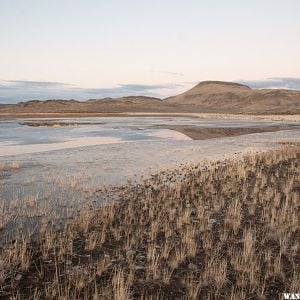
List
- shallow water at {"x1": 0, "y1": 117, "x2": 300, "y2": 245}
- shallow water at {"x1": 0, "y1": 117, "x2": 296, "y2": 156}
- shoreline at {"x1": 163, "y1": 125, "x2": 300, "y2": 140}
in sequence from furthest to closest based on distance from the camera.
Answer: shoreline at {"x1": 163, "y1": 125, "x2": 300, "y2": 140} → shallow water at {"x1": 0, "y1": 117, "x2": 296, "y2": 156} → shallow water at {"x1": 0, "y1": 117, "x2": 300, "y2": 245}

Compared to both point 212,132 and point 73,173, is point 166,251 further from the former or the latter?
point 212,132

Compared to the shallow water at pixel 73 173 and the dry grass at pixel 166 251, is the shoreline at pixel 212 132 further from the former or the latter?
the dry grass at pixel 166 251

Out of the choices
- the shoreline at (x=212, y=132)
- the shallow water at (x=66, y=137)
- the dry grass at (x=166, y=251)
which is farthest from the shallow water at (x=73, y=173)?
the shoreline at (x=212, y=132)

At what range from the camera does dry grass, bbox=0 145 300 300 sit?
19.8 feet

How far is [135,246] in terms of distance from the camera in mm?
7789

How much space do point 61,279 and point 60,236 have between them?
1.87 meters

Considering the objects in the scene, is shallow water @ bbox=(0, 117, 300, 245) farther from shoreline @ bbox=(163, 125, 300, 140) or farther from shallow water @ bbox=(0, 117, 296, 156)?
shoreline @ bbox=(163, 125, 300, 140)

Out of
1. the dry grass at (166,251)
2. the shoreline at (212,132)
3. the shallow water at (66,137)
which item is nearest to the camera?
the dry grass at (166,251)

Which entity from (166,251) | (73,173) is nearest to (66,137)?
(73,173)

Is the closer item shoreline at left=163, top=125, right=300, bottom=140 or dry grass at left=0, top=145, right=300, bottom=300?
dry grass at left=0, top=145, right=300, bottom=300

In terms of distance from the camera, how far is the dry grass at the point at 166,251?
237 inches

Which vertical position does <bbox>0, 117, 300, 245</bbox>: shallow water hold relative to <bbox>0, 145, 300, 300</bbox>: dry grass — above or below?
below

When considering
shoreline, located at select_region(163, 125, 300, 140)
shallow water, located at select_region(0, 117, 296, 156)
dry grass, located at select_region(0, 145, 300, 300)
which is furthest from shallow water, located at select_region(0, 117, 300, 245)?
shoreline, located at select_region(163, 125, 300, 140)

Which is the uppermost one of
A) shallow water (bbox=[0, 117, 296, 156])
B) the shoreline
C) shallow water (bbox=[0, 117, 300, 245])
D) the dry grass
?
the dry grass
